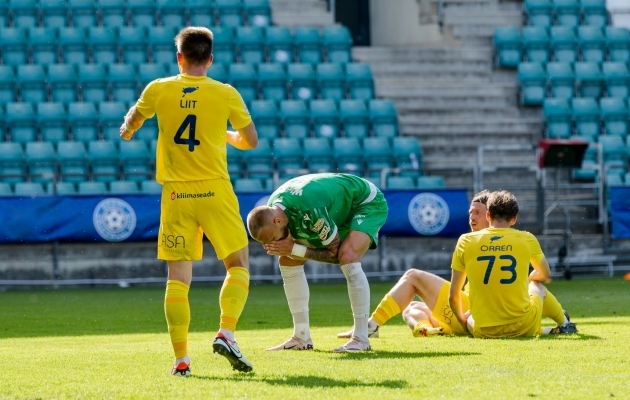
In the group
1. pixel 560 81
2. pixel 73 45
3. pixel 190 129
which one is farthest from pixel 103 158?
pixel 190 129

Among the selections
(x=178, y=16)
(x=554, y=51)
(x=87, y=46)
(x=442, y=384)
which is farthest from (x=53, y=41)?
(x=442, y=384)

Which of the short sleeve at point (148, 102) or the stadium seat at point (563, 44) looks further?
the stadium seat at point (563, 44)

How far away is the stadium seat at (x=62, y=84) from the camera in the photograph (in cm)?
1925

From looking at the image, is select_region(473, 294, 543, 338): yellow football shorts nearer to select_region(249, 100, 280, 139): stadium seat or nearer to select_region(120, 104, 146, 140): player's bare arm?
select_region(120, 104, 146, 140): player's bare arm

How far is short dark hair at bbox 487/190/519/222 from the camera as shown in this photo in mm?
7336

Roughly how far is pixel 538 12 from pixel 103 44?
9.03 metres

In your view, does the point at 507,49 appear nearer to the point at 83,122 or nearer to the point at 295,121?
the point at 295,121

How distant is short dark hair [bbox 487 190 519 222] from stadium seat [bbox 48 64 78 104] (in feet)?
42.9

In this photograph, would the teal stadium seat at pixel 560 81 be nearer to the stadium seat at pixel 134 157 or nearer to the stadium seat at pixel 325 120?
the stadium seat at pixel 325 120

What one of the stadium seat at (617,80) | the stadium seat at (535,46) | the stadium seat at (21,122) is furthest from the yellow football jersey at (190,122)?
the stadium seat at (535,46)

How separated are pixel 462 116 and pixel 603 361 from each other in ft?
49.3

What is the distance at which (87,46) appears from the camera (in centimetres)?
2030

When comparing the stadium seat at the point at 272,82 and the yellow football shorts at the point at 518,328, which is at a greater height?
the stadium seat at the point at 272,82

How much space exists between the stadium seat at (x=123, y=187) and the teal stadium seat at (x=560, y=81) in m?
8.61
